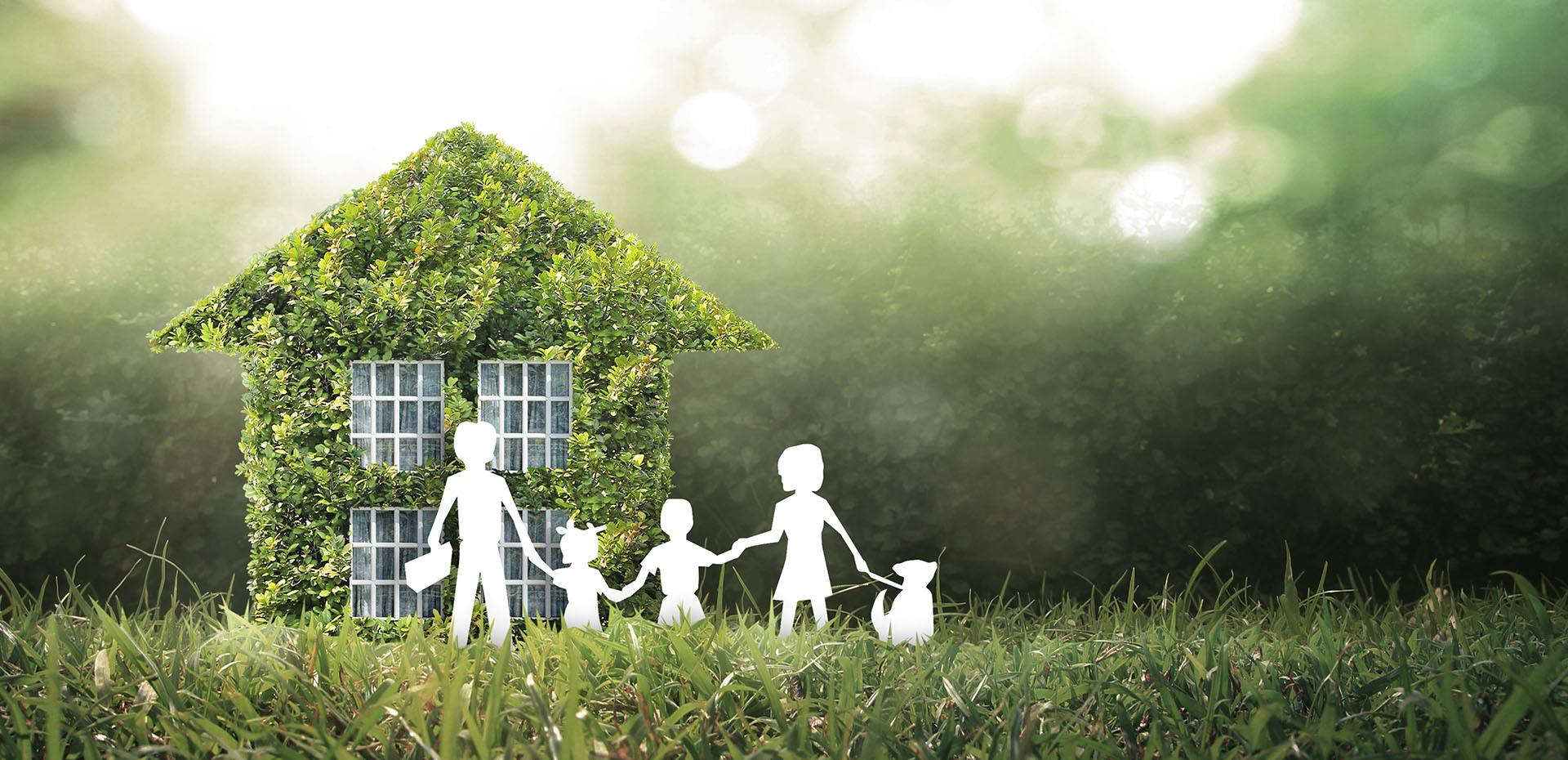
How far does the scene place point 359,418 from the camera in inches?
188

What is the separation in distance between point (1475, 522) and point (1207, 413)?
68.5 inches

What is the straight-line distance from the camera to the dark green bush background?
6.05 m

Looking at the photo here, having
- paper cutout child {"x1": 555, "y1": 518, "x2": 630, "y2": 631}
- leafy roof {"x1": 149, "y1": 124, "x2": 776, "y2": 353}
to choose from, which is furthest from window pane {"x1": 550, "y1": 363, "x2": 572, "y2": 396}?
paper cutout child {"x1": 555, "y1": 518, "x2": 630, "y2": 631}

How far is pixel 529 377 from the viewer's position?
4879 millimetres

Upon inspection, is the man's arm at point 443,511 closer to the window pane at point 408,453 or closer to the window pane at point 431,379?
the window pane at point 408,453

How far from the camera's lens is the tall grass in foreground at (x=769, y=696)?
2.41 m

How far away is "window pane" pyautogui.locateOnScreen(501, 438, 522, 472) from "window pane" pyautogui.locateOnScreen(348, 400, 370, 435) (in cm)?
66

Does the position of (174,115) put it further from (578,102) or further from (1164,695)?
(1164,695)

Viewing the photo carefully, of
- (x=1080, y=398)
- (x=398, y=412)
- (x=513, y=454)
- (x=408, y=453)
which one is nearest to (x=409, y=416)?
(x=398, y=412)

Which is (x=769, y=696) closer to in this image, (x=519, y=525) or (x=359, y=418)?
(x=519, y=525)

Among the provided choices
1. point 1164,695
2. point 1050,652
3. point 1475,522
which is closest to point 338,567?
point 1050,652

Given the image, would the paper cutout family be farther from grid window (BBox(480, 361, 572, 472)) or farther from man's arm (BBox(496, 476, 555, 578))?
grid window (BBox(480, 361, 572, 472))

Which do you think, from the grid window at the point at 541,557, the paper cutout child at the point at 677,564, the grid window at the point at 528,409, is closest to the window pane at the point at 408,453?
the grid window at the point at 528,409

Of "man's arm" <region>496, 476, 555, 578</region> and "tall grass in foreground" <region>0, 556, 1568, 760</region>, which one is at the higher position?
"man's arm" <region>496, 476, 555, 578</region>
